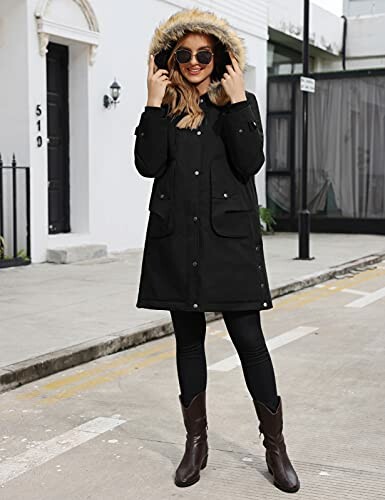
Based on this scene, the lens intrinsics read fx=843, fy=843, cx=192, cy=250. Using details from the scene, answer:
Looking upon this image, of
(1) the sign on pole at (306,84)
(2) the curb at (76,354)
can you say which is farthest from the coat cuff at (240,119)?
(1) the sign on pole at (306,84)

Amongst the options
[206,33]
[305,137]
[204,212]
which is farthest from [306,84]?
[204,212]

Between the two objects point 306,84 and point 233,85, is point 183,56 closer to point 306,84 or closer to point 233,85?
point 233,85

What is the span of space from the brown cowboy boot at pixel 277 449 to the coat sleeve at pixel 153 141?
3.81 feet

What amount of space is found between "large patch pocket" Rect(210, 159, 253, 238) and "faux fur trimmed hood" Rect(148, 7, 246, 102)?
36cm

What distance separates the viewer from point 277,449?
3760 mm

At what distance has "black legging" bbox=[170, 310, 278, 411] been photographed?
12.3ft

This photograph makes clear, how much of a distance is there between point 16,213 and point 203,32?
27.2 feet

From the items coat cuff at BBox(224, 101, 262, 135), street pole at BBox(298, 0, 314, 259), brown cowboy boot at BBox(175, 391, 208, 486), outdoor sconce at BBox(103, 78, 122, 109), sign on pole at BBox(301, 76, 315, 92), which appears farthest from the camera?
outdoor sconce at BBox(103, 78, 122, 109)

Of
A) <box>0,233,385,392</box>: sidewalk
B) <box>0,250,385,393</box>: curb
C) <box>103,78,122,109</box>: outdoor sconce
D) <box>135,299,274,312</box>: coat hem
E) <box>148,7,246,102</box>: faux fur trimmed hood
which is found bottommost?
<box>0,250,385,393</box>: curb

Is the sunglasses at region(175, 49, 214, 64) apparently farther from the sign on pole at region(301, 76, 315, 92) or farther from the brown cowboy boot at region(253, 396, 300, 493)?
the sign on pole at region(301, 76, 315, 92)

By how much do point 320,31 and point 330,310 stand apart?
1447cm

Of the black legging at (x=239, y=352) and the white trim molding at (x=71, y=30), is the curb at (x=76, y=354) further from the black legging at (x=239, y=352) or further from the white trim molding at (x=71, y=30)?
the white trim molding at (x=71, y=30)

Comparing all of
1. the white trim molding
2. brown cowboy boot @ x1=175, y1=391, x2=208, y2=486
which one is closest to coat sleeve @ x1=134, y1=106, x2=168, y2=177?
brown cowboy boot @ x1=175, y1=391, x2=208, y2=486

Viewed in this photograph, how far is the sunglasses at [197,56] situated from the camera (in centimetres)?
373
